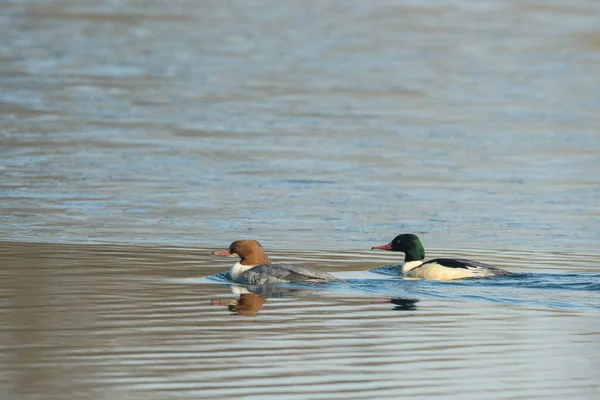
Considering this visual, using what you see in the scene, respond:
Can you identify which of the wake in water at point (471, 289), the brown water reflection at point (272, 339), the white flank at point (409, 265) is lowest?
the brown water reflection at point (272, 339)

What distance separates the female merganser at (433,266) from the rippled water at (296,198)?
0.99 feet

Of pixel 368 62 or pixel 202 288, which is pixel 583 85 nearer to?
pixel 368 62

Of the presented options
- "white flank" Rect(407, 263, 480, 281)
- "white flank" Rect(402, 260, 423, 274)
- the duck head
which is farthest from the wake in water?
the duck head

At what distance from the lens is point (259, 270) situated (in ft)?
44.1

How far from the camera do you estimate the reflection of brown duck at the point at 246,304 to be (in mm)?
11469

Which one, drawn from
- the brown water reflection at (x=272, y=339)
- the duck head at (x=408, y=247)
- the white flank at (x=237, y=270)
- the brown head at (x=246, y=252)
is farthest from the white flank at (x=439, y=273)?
the white flank at (x=237, y=270)

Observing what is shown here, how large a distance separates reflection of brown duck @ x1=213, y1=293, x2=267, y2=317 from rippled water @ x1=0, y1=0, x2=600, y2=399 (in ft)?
0.18

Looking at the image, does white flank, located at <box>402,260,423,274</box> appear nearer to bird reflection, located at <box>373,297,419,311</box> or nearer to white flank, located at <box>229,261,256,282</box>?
white flank, located at <box>229,261,256,282</box>

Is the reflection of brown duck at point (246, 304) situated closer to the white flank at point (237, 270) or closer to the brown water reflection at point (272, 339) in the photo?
the brown water reflection at point (272, 339)

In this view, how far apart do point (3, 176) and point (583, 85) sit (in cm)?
1515

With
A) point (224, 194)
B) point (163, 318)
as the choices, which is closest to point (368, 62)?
point (224, 194)

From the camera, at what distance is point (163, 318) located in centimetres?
1073

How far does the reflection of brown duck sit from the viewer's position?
1147 cm

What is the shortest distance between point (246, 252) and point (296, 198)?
5.07 m
